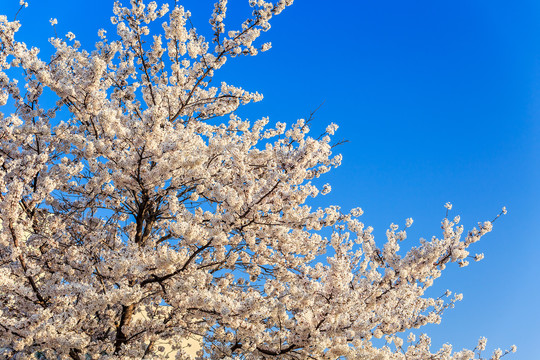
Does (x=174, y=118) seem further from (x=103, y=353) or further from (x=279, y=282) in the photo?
(x=103, y=353)

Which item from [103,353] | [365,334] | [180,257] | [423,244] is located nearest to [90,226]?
[103,353]

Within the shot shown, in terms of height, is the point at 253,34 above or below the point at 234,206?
above

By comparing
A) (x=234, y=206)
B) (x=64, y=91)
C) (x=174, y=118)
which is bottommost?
(x=234, y=206)

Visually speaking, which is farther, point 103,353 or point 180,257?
point 103,353

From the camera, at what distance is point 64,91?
7715 millimetres

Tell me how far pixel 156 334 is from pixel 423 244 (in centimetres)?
536

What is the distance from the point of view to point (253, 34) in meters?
8.90

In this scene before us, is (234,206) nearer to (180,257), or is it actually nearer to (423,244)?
(180,257)

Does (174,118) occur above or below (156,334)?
above

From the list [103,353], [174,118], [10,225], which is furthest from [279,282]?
[10,225]

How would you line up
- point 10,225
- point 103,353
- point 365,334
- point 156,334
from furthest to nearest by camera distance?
point 156,334
point 103,353
point 365,334
point 10,225

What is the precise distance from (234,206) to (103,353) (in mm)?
3662

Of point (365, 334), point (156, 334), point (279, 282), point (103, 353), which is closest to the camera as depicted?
point (365, 334)

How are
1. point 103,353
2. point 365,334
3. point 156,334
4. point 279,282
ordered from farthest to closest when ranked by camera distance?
point 279,282
point 156,334
point 103,353
point 365,334
